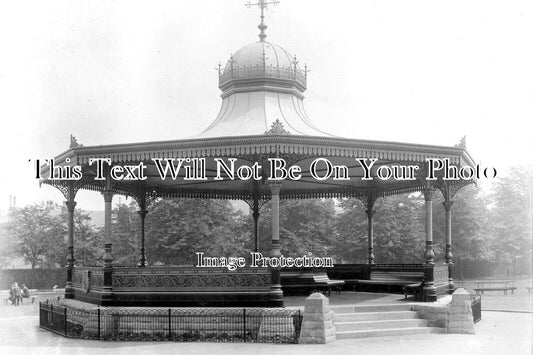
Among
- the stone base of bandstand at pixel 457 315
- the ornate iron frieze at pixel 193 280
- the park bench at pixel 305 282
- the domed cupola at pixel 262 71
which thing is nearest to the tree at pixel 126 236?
the domed cupola at pixel 262 71

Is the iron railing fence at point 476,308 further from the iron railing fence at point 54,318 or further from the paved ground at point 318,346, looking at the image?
the iron railing fence at point 54,318

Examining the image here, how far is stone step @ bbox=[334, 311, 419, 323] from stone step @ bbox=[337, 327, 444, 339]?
0.74m

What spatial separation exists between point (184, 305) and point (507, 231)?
45089 millimetres

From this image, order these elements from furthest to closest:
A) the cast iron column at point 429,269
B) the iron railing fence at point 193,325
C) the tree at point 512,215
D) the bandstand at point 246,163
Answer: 1. the tree at point 512,215
2. the cast iron column at point 429,269
3. the bandstand at point 246,163
4. the iron railing fence at point 193,325

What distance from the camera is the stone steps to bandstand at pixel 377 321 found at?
17.0 meters

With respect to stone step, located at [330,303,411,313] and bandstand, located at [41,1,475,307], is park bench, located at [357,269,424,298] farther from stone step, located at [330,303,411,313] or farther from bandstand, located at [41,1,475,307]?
stone step, located at [330,303,411,313]

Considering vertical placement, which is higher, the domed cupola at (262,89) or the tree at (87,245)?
the domed cupola at (262,89)

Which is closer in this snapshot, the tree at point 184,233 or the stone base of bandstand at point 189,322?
the stone base of bandstand at point 189,322

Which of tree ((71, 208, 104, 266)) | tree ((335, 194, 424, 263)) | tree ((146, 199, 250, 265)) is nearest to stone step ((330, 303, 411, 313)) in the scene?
tree ((146, 199, 250, 265))

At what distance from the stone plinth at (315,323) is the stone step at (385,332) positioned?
3.07ft

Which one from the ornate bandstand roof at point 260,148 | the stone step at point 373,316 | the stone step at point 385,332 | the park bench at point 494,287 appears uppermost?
the ornate bandstand roof at point 260,148

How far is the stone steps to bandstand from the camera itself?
17.0 m

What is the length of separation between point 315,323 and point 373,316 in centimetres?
300

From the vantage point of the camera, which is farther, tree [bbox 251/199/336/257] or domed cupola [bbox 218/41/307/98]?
tree [bbox 251/199/336/257]
